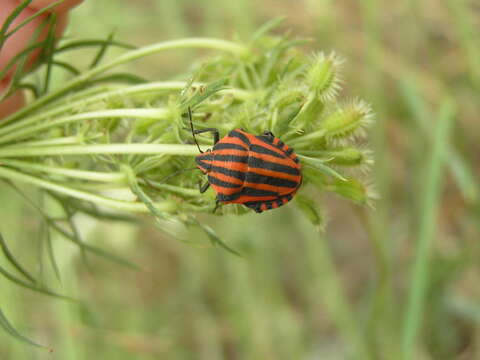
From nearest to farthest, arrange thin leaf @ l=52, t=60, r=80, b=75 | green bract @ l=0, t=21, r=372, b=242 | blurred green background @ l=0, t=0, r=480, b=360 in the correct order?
1. green bract @ l=0, t=21, r=372, b=242
2. thin leaf @ l=52, t=60, r=80, b=75
3. blurred green background @ l=0, t=0, r=480, b=360

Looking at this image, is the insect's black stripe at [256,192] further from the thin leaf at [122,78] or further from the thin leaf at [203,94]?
the thin leaf at [122,78]

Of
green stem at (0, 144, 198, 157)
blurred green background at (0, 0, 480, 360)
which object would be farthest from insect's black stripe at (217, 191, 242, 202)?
blurred green background at (0, 0, 480, 360)

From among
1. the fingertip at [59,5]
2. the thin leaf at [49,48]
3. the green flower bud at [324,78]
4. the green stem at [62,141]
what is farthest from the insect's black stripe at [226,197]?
the fingertip at [59,5]

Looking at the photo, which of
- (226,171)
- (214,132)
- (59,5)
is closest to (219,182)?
(226,171)

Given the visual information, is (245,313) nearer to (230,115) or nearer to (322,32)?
(322,32)

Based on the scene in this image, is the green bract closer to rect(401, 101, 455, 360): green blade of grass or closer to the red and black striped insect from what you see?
the red and black striped insect

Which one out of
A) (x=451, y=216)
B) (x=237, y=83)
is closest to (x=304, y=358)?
(x=451, y=216)

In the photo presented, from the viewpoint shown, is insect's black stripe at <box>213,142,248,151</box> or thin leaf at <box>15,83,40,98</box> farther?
thin leaf at <box>15,83,40,98</box>
